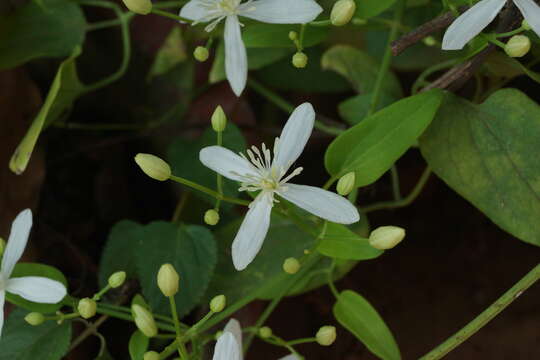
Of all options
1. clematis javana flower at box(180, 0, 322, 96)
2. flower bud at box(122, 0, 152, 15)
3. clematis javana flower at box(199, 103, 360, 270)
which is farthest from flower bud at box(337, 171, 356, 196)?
flower bud at box(122, 0, 152, 15)

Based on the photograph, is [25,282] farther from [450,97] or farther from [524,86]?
[524,86]

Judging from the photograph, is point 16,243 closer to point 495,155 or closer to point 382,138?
point 382,138

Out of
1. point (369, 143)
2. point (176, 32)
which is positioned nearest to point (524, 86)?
point (369, 143)

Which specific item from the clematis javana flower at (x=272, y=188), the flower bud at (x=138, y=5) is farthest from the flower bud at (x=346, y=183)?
the flower bud at (x=138, y=5)

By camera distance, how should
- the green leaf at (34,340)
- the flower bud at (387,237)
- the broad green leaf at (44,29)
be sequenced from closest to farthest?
the flower bud at (387,237), the green leaf at (34,340), the broad green leaf at (44,29)

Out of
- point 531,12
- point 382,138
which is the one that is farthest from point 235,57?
point 531,12

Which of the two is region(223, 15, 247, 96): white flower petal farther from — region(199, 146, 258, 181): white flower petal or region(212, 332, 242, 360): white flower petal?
region(212, 332, 242, 360): white flower petal

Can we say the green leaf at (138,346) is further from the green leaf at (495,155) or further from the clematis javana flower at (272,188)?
the green leaf at (495,155)

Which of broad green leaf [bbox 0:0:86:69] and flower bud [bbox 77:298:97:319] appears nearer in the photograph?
flower bud [bbox 77:298:97:319]

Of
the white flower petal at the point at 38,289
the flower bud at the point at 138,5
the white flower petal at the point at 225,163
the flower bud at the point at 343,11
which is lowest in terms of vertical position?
the white flower petal at the point at 38,289
